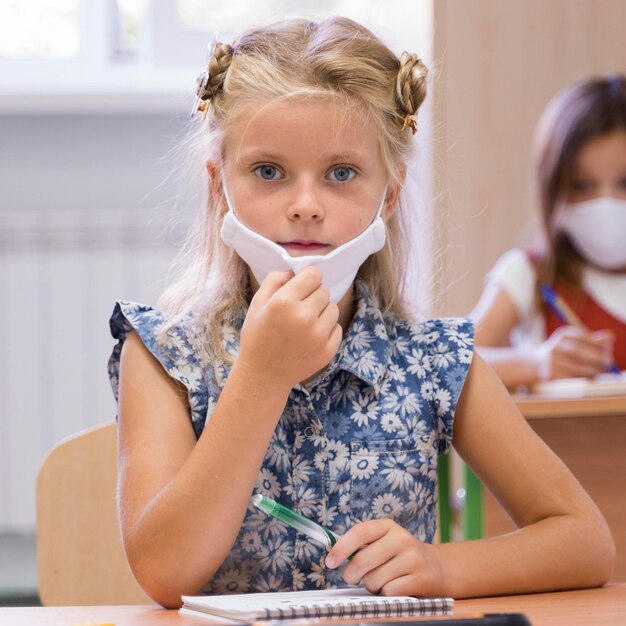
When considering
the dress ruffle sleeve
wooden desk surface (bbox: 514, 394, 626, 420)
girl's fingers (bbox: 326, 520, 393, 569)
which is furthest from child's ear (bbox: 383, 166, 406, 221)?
wooden desk surface (bbox: 514, 394, 626, 420)

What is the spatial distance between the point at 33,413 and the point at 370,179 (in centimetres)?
207

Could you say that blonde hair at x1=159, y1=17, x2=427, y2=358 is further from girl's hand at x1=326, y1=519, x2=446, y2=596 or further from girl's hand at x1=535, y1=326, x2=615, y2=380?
girl's hand at x1=535, y1=326, x2=615, y2=380

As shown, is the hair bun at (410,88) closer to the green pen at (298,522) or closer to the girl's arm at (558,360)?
the green pen at (298,522)

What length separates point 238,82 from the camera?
40.6 inches

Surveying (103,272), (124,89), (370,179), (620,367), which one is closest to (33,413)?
(103,272)

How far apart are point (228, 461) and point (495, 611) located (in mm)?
237

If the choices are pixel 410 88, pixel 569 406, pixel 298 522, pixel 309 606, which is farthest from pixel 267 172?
pixel 569 406

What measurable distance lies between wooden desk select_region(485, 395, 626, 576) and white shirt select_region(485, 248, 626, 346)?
495 mm

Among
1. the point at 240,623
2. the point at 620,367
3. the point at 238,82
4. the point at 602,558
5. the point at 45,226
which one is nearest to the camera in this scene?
the point at 240,623

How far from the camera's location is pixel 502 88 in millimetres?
2559

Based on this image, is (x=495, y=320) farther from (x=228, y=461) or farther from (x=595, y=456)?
(x=228, y=461)

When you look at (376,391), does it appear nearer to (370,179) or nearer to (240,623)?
(370,179)

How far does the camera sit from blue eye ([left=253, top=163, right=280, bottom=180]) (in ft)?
3.20

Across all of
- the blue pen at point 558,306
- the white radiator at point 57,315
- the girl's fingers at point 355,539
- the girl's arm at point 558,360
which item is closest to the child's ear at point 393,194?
the girl's fingers at point 355,539
